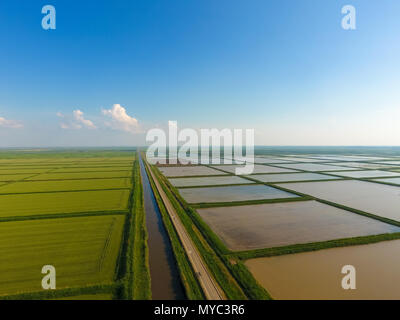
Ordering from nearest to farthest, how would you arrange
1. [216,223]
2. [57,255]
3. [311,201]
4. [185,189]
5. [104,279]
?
1. [104,279]
2. [57,255]
3. [216,223]
4. [311,201]
5. [185,189]

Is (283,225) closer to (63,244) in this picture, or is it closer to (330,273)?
(330,273)

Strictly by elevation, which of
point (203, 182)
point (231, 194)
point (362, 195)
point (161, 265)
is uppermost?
point (203, 182)

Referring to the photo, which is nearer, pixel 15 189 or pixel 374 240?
pixel 374 240

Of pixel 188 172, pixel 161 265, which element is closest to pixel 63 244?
pixel 161 265

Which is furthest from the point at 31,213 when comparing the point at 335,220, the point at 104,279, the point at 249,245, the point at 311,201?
the point at 311,201

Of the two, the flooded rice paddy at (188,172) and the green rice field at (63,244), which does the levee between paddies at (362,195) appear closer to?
the flooded rice paddy at (188,172)

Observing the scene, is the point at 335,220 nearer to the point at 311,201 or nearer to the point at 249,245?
the point at 311,201

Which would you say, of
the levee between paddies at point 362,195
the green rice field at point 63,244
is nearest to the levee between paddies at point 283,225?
the levee between paddies at point 362,195
